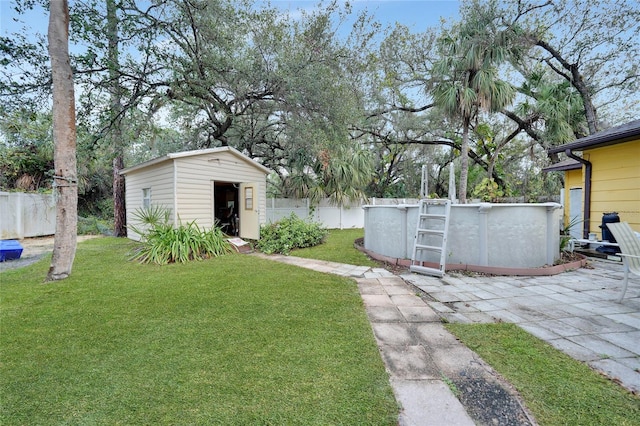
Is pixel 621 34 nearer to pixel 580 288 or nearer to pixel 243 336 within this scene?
pixel 580 288

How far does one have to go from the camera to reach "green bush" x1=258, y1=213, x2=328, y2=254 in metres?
7.02

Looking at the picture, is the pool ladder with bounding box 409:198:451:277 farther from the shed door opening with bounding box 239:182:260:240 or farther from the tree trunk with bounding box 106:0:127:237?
the tree trunk with bounding box 106:0:127:237

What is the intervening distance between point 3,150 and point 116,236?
4.67 meters

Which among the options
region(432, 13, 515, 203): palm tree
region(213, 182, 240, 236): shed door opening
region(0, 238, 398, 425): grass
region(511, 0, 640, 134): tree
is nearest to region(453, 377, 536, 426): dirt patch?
region(0, 238, 398, 425): grass

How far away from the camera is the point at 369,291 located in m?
3.72

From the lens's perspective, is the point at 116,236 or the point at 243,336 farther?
the point at 116,236

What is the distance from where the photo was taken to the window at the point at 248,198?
26.0ft

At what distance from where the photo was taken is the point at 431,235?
491 centimetres

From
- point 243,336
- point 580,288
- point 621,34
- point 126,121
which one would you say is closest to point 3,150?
point 126,121

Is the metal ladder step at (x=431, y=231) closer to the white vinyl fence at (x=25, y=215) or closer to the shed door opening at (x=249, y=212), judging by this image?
the shed door opening at (x=249, y=212)

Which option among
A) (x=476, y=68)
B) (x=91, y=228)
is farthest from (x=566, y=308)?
(x=91, y=228)

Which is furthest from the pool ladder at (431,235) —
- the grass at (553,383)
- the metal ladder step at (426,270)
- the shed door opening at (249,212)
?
the shed door opening at (249,212)

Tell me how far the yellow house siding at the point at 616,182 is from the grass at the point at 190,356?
5.62 metres

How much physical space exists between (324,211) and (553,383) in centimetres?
1063
